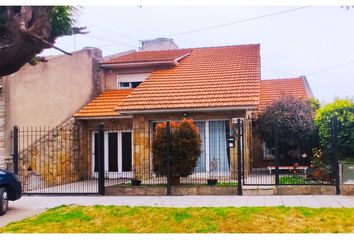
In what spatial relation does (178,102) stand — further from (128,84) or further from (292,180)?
(128,84)

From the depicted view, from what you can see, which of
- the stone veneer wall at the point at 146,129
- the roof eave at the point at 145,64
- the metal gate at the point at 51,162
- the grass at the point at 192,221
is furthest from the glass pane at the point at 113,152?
the grass at the point at 192,221

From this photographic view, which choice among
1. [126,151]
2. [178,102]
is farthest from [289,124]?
[126,151]

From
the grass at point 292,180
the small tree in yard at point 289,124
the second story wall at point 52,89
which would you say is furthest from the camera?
the small tree in yard at point 289,124

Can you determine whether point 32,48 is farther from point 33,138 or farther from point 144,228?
point 33,138

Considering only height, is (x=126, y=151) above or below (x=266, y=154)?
above

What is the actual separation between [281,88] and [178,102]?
9.39m

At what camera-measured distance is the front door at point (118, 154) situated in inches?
749

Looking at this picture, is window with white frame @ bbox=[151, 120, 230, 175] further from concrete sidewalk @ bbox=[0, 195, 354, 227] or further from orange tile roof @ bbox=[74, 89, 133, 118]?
concrete sidewalk @ bbox=[0, 195, 354, 227]

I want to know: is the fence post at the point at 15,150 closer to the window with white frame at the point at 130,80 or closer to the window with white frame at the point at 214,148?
the window with white frame at the point at 214,148

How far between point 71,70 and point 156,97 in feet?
14.6

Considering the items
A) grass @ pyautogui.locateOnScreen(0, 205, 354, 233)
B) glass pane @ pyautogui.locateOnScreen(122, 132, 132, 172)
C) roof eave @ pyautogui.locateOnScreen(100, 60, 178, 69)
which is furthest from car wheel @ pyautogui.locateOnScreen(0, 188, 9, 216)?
roof eave @ pyautogui.locateOnScreen(100, 60, 178, 69)

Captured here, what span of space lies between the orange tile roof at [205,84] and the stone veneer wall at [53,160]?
9.32 feet

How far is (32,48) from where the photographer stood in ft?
18.7

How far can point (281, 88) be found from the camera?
24.3m
